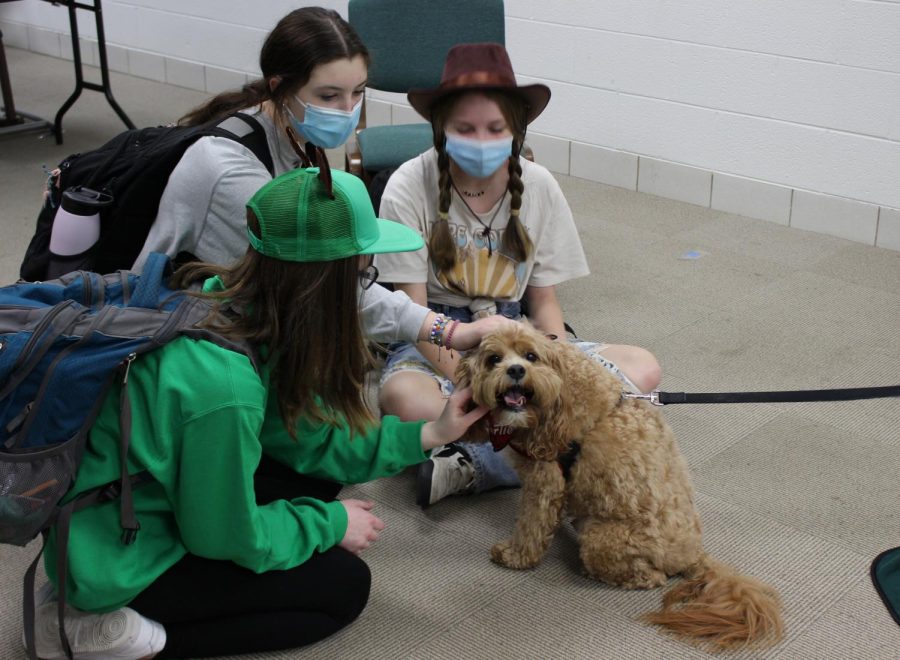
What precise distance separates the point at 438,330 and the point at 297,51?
778 millimetres


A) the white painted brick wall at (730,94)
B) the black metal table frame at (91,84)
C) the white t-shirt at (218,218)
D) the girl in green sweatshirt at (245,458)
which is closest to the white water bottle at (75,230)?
the white t-shirt at (218,218)

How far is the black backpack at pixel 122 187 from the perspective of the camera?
2.22 metres

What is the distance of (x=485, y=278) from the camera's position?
8.63 ft

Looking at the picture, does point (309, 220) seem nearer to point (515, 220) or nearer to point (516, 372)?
point (516, 372)

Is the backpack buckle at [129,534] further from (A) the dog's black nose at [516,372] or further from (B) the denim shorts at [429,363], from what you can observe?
(B) the denim shorts at [429,363]

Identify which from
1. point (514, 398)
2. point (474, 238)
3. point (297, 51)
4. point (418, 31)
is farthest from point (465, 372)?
point (418, 31)

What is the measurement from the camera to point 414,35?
12.1 ft

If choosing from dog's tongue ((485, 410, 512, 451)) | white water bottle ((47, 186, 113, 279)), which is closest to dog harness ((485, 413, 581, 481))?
dog's tongue ((485, 410, 512, 451))

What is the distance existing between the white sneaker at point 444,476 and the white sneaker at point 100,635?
78cm

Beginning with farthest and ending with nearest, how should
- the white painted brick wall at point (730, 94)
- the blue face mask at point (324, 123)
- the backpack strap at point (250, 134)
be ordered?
the white painted brick wall at point (730, 94)
the blue face mask at point (324, 123)
the backpack strap at point (250, 134)

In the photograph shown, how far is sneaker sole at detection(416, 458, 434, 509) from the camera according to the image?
239 cm

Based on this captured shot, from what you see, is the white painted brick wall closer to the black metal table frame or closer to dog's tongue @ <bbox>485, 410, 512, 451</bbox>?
the black metal table frame

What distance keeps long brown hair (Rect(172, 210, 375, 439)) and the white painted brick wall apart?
309 cm

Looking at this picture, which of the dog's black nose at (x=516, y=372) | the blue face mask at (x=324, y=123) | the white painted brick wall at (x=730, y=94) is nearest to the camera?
the dog's black nose at (x=516, y=372)
